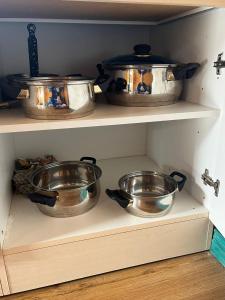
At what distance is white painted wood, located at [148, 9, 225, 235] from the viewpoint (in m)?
0.72

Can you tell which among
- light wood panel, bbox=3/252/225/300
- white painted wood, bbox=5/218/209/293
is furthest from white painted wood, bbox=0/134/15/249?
light wood panel, bbox=3/252/225/300

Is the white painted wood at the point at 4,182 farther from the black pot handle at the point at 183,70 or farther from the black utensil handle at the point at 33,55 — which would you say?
the black pot handle at the point at 183,70

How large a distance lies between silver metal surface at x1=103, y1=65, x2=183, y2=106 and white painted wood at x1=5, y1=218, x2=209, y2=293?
0.38m

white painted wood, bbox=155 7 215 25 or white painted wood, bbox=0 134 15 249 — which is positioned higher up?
white painted wood, bbox=155 7 215 25

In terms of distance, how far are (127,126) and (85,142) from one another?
0.20 metres

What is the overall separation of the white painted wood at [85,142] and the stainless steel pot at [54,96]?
426 mm

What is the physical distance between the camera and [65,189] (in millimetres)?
859

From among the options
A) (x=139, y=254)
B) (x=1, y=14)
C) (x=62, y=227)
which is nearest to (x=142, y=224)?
(x=139, y=254)

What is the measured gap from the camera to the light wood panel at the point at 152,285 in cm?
73

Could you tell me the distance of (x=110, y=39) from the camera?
102 centimetres

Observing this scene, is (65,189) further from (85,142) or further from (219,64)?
(219,64)

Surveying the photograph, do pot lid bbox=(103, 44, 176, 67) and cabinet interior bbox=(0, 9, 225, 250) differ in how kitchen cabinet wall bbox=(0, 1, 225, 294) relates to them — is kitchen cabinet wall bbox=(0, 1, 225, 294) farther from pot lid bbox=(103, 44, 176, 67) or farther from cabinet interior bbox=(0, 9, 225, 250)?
pot lid bbox=(103, 44, 176, 67)

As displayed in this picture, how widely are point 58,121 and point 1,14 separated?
1.39ft

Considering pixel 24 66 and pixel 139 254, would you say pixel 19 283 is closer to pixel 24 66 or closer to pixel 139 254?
pixel 139 254
